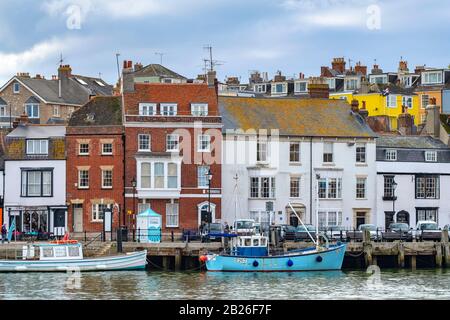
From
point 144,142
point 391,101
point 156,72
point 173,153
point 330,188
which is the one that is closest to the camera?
point 173,153

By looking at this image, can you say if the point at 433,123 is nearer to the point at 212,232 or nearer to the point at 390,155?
the point at 390,155

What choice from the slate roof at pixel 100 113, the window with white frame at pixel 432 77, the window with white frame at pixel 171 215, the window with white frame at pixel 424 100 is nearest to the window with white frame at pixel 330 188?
the window with white frame at pixel 171 215

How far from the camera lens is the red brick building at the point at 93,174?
78812 mm

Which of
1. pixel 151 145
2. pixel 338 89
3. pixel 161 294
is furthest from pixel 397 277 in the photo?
pixel 338 89

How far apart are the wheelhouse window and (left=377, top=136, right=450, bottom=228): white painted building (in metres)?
22.5

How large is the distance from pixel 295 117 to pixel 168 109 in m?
9.91

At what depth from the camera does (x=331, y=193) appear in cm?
8312

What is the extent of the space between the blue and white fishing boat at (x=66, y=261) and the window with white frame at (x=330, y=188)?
819 inches

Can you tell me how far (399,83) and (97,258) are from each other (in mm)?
74806

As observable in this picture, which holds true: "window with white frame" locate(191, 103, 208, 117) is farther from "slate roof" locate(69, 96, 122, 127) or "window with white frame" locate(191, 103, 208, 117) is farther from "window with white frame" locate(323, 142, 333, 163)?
"window with white frame" locate(323, 142, 333, 163)

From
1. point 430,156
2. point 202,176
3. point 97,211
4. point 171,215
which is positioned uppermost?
point 430,156

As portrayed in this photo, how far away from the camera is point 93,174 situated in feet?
260

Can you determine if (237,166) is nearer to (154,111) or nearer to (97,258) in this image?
(154,111)

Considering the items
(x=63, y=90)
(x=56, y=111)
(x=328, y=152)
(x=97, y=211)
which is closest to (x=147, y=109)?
(x=97, y=211)
